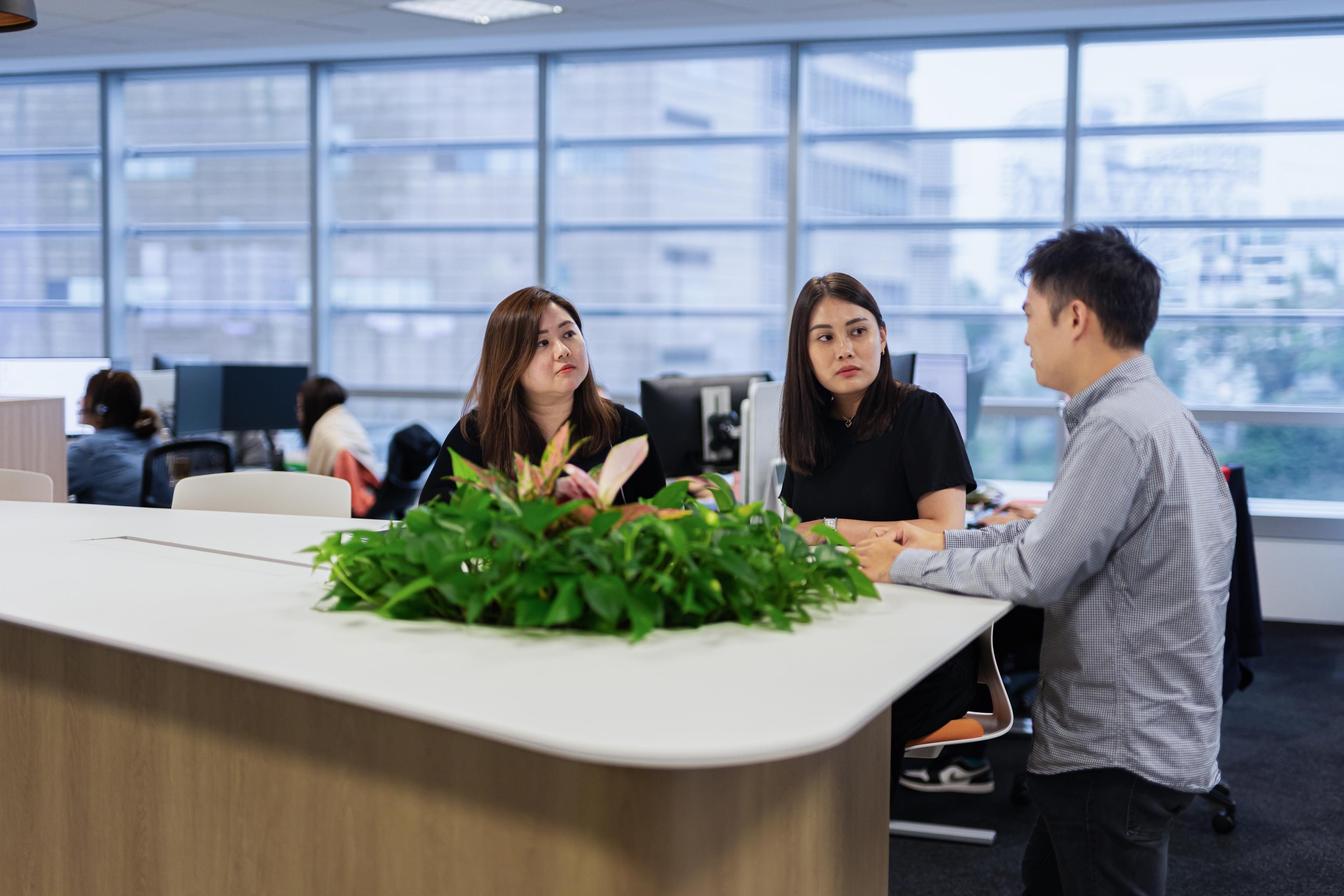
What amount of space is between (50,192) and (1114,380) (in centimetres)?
728

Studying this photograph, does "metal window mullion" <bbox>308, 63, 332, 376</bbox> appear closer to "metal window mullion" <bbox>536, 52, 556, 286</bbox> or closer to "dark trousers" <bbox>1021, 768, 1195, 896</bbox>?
"metal window mullion" <bbox>536, 52, 556, 286</bbox>

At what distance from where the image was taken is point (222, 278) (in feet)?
22.3

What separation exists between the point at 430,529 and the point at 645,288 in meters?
4.97

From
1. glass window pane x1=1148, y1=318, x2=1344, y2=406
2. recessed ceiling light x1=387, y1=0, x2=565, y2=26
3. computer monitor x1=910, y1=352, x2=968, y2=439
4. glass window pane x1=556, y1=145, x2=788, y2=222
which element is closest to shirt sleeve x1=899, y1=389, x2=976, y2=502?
computer monitor x1=910, y1=352, x2=968, y2=439

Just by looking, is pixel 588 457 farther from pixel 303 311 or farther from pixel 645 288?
pixel 303 311

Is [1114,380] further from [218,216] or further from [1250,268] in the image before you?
[218,216]

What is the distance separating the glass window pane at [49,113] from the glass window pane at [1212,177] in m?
5.96

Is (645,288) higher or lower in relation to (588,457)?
higher

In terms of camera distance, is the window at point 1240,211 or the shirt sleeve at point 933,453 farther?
the window at point 1240,211

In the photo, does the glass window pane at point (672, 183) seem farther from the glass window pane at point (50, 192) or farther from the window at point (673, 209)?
the glass window pane at point (50, 192)

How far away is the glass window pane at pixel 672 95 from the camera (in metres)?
5.96

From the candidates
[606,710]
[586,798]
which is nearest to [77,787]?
[586,798]

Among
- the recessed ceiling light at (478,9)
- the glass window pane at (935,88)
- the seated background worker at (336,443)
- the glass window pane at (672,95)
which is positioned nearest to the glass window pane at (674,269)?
the glass window pane at (672,95)

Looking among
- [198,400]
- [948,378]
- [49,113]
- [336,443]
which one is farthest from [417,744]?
[49,113]
